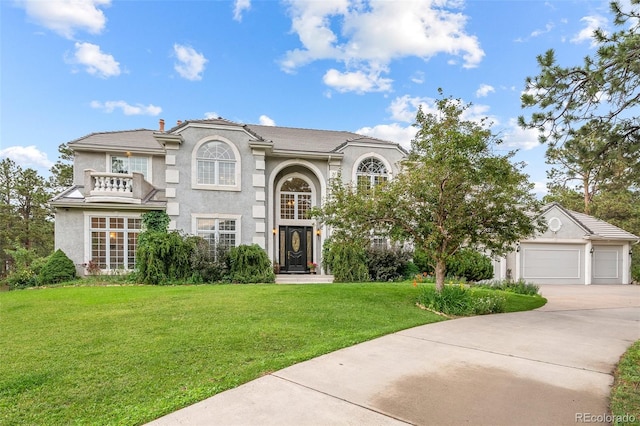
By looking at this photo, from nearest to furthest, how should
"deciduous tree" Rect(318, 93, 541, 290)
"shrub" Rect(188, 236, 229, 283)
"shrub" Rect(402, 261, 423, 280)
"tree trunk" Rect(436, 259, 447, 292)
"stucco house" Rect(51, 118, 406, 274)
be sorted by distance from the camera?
"deciduous tree" Rect(318, 93, 541, 290) → "tree trunk" Rect(436, 259, 447, 292) → "shrub" Rect(188, 236, 229, 283) → "stucco house" Rect(51, 118, 406, 274) → "shrub" Rect(402, 261, 423, 280)

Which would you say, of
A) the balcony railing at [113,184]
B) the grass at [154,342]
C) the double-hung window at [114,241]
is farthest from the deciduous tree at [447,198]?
the double-hung window at [114,241]

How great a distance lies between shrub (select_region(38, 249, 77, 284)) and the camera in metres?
12.9

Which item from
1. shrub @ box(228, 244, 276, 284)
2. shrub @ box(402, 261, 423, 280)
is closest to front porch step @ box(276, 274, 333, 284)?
shrub @ box(228, 244, 276, 284)

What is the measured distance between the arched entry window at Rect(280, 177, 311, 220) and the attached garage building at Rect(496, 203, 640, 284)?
10.7 metres

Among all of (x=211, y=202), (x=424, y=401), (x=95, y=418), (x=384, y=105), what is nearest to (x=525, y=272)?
(x=384, y=105)

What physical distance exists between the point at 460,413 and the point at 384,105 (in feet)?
59.5

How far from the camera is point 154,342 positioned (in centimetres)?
493

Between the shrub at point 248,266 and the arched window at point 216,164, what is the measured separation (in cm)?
341

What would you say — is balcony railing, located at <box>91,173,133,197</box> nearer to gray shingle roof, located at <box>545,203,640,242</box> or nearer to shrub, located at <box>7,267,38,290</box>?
shrub, located at <box>7,267,38,290</box>

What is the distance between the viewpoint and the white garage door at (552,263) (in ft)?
58.3

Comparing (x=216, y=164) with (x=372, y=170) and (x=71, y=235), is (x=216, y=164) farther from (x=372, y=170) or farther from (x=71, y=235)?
(x=372, y=170)

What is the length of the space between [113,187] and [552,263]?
21.8 m

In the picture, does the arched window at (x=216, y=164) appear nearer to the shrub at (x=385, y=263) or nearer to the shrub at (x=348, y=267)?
the shrub at (x=348, y=267)

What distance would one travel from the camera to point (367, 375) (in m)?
3.89
